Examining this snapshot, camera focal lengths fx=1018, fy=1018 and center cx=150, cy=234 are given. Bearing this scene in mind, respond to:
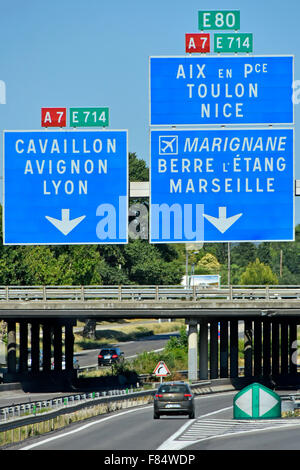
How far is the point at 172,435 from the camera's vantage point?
35625 mm

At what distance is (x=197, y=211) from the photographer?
167 feet

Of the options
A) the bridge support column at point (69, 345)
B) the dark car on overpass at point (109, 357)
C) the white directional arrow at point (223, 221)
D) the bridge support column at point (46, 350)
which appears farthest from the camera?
the dark car on overpass at point (109, 357)

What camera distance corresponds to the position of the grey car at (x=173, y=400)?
44.3 meters

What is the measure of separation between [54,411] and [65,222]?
564 inches

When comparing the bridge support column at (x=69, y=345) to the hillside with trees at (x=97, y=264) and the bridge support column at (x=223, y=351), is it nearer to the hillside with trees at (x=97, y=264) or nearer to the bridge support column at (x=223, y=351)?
the bridge support column at (x=223, y=351)

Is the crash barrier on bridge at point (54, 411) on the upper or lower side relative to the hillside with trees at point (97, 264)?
lower

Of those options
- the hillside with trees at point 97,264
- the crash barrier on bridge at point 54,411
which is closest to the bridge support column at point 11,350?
the crash barrier on bridge at point 54,411

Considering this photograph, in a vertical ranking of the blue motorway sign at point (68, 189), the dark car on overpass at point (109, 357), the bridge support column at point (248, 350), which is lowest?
the dark car on overpass at point (109, 357)

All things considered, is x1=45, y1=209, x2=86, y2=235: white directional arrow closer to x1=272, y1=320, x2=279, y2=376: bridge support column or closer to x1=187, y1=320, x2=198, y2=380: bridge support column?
x1=187, y1=320, x2=198, y2=380: bridge support column

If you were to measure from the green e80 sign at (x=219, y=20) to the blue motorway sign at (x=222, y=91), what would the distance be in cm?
220

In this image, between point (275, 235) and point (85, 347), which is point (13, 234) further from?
point (85, 347)

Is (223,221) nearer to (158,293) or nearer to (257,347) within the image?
(158,293)

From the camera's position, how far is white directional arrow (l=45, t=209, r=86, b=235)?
5162 cm

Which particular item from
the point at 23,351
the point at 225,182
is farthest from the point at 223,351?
the point at 225,182
